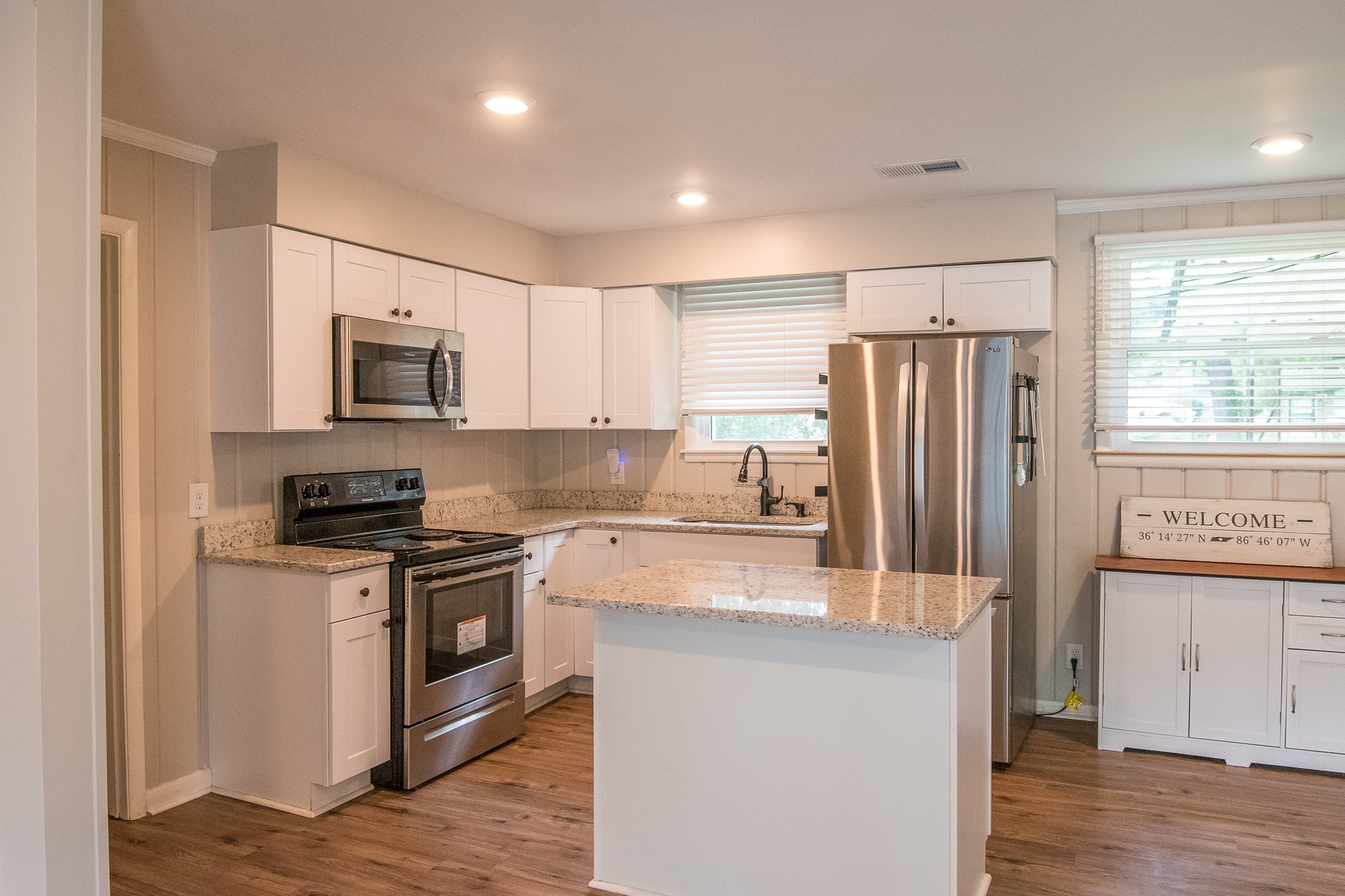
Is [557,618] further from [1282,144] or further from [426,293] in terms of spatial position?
[1282,144]

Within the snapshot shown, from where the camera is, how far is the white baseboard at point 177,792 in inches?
131

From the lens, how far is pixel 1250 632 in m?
3.77

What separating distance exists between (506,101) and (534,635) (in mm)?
2385

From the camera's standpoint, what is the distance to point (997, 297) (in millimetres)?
4195

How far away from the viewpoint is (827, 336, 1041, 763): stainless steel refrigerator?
375cm

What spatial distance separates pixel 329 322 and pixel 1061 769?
11.0 feet

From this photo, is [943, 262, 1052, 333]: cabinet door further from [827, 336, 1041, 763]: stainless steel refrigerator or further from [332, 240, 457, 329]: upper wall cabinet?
[332, 240, 457, 329]: upper wall cabinet

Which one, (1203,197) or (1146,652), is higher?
(1203,197)

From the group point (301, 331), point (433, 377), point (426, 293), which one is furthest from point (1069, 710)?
point (301, 331)

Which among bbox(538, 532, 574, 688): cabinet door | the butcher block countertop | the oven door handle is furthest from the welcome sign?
the oven door handle

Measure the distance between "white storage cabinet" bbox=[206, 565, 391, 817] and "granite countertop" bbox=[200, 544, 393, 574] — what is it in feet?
0.11

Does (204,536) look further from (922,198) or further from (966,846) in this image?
(922,198)

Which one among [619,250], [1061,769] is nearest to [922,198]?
[619,250]

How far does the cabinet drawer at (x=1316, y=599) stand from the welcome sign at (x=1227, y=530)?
0.29 meters
